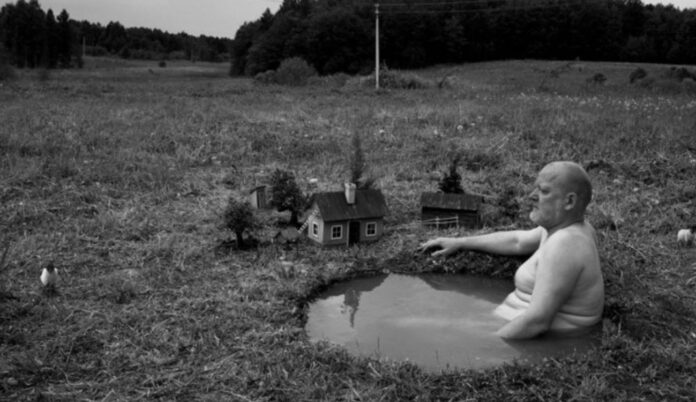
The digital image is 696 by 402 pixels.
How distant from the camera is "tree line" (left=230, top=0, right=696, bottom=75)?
60.9 metres

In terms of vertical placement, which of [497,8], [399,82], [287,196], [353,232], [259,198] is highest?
[497,8]

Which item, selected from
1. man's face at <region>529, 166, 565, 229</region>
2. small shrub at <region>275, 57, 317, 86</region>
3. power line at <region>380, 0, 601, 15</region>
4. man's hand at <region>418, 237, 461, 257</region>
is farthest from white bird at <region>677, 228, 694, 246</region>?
power line at <region>380, 0, 601, 15</region>

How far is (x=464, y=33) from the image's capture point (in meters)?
63.1

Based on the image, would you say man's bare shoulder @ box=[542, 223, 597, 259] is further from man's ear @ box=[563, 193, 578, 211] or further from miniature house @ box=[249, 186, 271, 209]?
miniature house @ box=[249, 186, 271, 209]

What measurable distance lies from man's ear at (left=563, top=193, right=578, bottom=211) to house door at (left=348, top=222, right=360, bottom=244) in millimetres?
2457

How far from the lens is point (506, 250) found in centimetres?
604

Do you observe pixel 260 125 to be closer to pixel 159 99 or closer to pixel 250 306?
pixel 159 99

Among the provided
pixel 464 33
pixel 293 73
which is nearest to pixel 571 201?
pixel 293 73

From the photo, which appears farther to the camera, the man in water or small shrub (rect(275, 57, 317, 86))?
small shrub (rect(275, 57, 317, 86))

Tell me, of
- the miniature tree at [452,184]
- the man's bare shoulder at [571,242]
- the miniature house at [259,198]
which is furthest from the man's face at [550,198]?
the miniature house at [259,198]

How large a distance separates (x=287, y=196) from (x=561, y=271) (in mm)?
3403

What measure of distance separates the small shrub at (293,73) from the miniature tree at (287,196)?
24834mm

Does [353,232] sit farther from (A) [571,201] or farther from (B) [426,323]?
(A) [571,201]

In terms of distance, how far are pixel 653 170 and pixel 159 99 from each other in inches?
531
